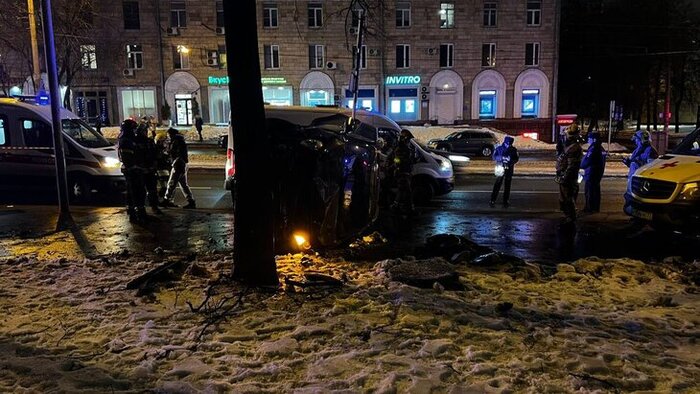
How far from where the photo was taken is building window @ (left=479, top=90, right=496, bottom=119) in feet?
150

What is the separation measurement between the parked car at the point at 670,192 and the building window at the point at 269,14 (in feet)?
126

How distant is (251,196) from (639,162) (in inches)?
392

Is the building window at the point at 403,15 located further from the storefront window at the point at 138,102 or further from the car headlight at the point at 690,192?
the car headlight at the point at 690,192

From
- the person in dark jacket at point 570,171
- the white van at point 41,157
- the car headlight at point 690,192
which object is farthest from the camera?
the white van at point 41,157

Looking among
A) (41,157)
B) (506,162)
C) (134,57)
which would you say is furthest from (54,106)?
(134,57)

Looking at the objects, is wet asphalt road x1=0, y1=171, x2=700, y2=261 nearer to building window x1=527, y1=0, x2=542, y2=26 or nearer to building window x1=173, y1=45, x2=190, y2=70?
building window x1=173, y1=45, x2=190, y2=70

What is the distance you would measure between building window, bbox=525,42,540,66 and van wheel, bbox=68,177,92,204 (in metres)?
39.5

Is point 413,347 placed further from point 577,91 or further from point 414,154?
point 577,91

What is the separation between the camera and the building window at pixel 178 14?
144ft

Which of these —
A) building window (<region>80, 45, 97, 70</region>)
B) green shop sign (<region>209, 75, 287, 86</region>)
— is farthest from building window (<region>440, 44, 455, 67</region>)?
building window (<region>80, 45, 97, 70</region>)

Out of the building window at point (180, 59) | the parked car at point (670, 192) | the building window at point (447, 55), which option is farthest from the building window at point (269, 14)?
the parked car at point (670, 192)

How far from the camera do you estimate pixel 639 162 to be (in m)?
12.5

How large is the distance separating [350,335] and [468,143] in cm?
2723

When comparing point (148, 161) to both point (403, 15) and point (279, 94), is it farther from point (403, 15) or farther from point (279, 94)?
point (403, 15)
